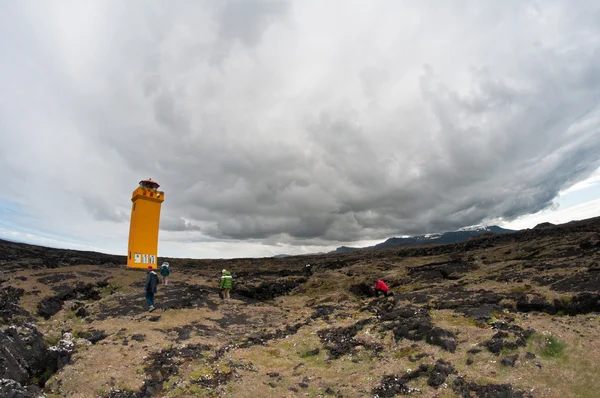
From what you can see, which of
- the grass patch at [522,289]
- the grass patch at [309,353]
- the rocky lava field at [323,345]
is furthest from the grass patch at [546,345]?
the grass patch at [522,289]

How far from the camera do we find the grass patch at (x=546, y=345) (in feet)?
44.5

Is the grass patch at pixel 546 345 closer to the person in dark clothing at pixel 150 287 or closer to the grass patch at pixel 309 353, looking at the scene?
the grass patch at pixel 309 353

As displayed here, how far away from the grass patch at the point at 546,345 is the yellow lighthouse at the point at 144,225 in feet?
171

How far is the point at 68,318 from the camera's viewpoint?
2556 cm

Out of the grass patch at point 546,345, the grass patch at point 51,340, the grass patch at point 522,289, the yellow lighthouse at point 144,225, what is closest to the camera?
the grass patch at point 546,345

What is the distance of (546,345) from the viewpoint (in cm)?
1409

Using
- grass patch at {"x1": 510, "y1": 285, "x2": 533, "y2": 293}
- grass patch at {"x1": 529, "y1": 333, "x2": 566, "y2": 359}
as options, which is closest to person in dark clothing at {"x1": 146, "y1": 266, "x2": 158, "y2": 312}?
grass patch at {"x1": 529, "y1": 333, "x2": 566, "y2": 359}

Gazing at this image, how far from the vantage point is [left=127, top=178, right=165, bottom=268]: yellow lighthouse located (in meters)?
52.2

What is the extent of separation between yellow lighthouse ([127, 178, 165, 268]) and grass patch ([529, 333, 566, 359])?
52264 mm

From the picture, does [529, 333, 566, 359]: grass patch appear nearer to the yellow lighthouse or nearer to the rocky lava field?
the rocky lava field

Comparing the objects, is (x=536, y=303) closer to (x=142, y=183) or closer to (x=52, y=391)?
(x=52, y=391)

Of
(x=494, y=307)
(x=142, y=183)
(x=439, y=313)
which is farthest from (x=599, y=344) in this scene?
(x=142, y=183)

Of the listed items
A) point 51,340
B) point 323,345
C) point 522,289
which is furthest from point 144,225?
point 522,289

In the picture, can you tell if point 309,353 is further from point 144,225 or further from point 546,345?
point 144,225
